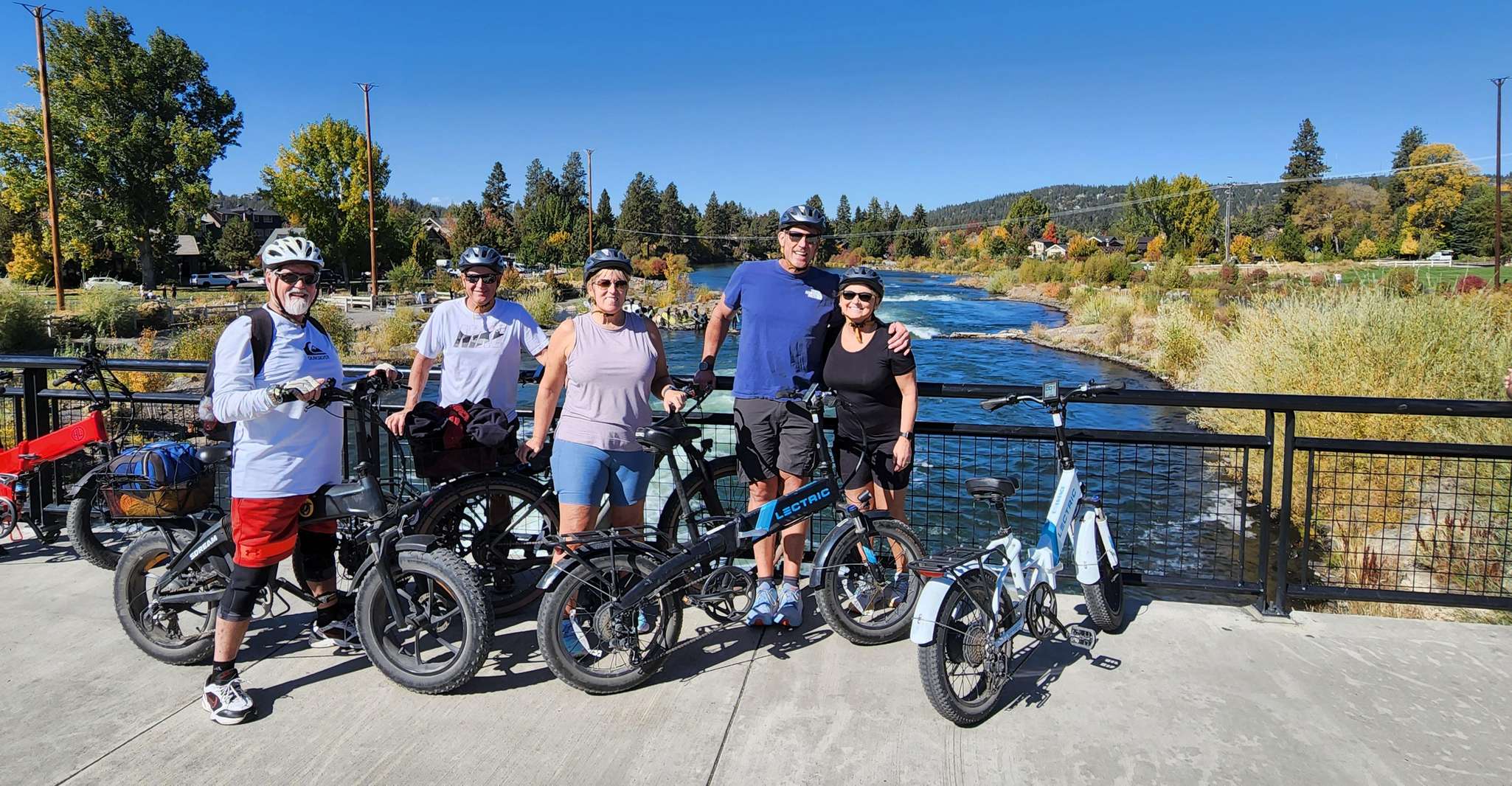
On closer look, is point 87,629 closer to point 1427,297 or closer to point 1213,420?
point 1213,420

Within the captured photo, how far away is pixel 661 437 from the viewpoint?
3.50m

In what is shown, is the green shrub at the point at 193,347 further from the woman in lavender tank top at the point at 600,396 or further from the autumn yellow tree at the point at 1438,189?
the autumn yellow tree at the point at 1438,189

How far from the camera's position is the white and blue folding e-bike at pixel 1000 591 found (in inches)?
123

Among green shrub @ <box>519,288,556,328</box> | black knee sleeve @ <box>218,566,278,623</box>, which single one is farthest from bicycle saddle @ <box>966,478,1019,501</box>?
green shrub @ <box>519,288,556,328</box>

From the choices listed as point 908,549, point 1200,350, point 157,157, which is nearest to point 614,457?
point 908,549

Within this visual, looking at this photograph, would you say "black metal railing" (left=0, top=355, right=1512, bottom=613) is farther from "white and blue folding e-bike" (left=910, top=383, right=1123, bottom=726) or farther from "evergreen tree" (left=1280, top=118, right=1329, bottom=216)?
"evergreen tree" (left=1280, top=118, right=1329, bottom=216)

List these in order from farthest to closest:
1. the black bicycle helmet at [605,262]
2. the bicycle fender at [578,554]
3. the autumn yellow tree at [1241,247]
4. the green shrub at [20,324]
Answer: the autumn yellow tree at [1241,247] < the green shrub at [20,324] < the black bicycle helmet at [605,262] < the bicycle fender at [578,554]

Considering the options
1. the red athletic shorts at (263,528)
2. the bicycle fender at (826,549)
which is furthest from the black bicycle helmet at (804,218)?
the red athletic shorts at (263,528)

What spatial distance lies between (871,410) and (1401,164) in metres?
132

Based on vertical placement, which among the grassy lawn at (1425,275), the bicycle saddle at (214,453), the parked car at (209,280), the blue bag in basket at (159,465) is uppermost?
the parked car at (209,280)

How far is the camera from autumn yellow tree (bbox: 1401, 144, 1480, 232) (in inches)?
3209

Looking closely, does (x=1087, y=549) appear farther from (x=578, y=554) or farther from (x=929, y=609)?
(x=578, y=554)

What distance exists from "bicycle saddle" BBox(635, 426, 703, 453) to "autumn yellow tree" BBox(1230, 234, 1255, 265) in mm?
83674

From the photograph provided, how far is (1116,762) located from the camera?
3.01 meters
